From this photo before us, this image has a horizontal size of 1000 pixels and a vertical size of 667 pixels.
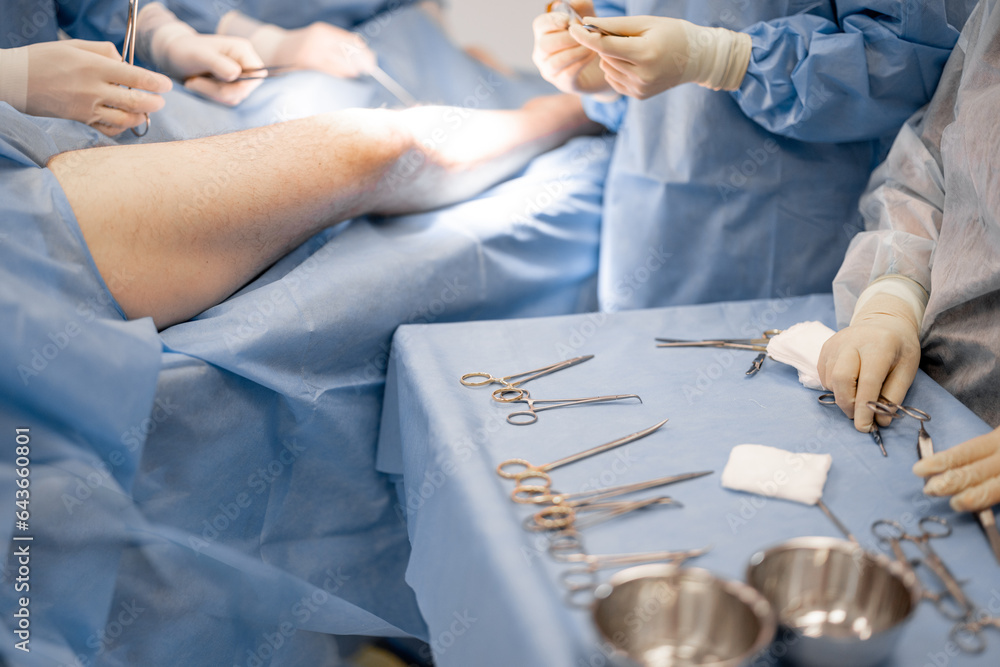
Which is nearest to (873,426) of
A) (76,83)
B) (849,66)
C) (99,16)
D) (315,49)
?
(849,66)

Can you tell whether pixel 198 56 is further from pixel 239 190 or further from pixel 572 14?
pixel 572 14

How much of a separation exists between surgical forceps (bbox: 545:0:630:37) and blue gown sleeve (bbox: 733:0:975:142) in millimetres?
343

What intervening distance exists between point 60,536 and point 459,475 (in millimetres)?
656

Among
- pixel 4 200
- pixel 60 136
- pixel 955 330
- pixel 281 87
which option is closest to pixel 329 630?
pixel 4 200

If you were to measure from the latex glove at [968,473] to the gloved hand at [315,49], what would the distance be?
1.85 meters

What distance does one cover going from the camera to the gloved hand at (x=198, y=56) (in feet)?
6.59

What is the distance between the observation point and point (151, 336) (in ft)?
4.09

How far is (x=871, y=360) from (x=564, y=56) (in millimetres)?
1043

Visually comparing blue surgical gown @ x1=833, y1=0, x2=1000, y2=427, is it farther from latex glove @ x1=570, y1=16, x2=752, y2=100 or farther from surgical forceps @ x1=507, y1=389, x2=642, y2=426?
surgical forceps @ x1=507, y1=389, x2=642, y2=426

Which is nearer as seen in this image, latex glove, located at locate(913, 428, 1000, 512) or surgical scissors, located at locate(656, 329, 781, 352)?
latex glove, located at locate(913, 428, 1000, 512)

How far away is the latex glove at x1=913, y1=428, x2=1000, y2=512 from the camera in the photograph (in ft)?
3.20

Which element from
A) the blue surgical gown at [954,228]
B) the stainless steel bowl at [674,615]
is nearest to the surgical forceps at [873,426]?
the blue surgical gown at [954,228]

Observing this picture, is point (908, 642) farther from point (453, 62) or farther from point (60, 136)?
point (453, 62)

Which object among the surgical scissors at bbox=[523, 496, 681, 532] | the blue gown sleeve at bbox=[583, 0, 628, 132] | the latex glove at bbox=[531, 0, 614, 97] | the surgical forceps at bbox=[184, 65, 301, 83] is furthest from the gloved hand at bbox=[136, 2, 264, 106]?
the surgical scissors at bbox=[523, 496, 681, 532]
